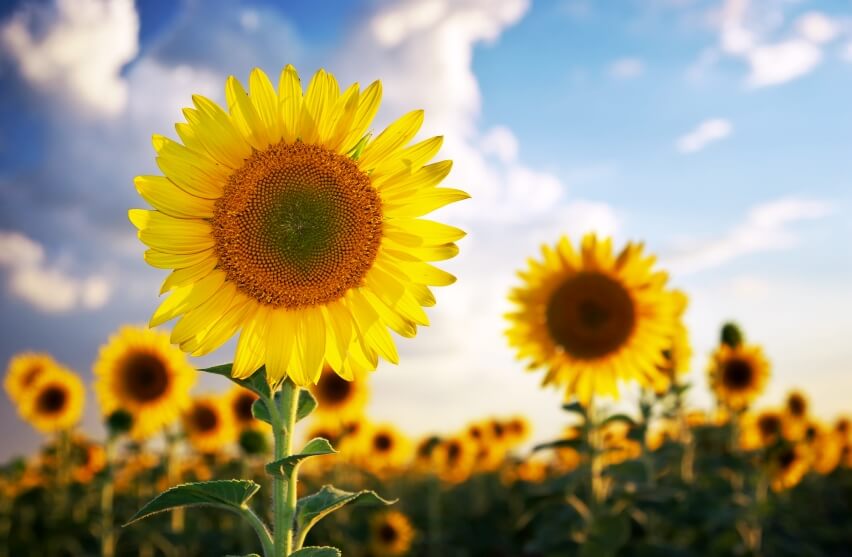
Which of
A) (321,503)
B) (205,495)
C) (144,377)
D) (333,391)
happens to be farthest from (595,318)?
(333,391)

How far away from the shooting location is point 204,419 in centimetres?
1134

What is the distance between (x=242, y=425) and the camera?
11422mm

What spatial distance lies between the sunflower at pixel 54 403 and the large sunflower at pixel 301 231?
10.3m

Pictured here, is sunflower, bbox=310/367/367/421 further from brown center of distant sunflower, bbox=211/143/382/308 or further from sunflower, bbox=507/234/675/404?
brown center of distant sunflower, bbox=211/143/382/308

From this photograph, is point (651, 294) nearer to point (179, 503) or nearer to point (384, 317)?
point (384, 317)

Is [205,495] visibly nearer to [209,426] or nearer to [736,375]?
[209,426]

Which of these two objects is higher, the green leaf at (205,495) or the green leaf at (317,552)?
the green leaf at (205,495)

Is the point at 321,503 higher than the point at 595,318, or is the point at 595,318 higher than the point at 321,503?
the point at 595,318

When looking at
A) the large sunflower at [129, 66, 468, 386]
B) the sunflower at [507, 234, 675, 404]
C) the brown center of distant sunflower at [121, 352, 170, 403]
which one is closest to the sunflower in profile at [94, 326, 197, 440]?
the brown center of distant sunflower at [121, 352, 170, 403]

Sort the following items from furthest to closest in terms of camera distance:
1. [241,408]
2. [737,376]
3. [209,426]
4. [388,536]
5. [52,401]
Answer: [52,401]
[241,408]
[209,426]
[388,536]
[737,376]

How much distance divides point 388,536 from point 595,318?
18.6 feet

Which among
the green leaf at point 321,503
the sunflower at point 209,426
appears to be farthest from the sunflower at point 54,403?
the green leaf at point 321,503

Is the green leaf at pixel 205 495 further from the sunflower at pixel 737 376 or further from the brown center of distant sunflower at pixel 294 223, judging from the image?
the sunflower at pixel 737 376

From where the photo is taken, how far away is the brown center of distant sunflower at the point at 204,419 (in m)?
11.3
